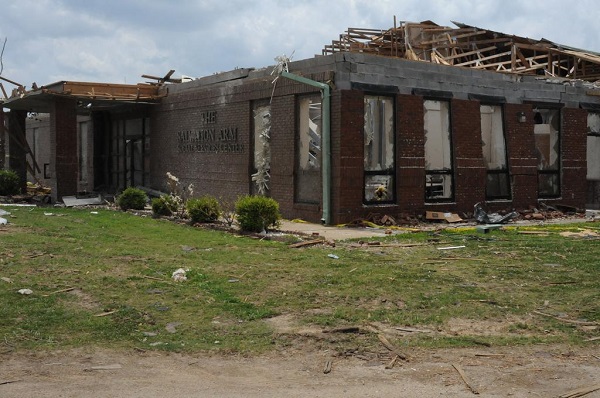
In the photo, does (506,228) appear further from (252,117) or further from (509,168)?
(252,117)

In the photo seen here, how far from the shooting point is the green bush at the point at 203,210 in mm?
17672

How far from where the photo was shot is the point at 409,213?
18.7 m

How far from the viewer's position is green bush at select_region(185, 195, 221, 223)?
17672mm

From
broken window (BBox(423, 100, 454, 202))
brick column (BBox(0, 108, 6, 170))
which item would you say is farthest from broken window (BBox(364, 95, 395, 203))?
brick column (BBox(0, 108, 6, 170))

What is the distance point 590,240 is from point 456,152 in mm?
5912

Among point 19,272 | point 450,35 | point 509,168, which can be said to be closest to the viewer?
point 19,272

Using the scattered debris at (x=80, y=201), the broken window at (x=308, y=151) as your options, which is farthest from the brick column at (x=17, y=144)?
the broken window at (x=308, y=151)

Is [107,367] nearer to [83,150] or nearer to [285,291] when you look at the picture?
[285,291]

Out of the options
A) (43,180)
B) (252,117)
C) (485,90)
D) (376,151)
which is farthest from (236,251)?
(43,180)

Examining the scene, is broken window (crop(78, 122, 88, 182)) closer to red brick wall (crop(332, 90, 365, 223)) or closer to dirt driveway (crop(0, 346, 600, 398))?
red brick wall (crop(332, 90, 365, 223))

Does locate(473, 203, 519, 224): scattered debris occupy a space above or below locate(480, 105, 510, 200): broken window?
below

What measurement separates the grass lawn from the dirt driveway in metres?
0.35

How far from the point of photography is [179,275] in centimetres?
1038

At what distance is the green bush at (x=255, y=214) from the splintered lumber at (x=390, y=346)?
28.1 feet
